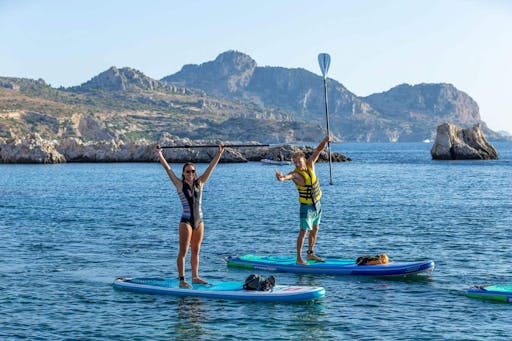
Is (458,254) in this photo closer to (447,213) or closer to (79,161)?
(447,213)

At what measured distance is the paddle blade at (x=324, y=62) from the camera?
3530cm

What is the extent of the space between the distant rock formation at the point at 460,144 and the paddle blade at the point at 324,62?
77.7 metres

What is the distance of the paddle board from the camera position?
54.7 feet

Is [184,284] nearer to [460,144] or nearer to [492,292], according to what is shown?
[492,292]

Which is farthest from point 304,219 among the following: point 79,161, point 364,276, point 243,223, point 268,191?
point 79,161

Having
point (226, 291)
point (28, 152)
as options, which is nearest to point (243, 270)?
point (226, 291)

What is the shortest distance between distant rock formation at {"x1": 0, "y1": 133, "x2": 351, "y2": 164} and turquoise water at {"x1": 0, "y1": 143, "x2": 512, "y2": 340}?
70.8m

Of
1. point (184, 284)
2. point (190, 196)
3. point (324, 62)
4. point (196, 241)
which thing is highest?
point (324, 62)

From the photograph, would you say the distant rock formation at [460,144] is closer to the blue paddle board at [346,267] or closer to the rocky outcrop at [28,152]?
the rocky outcrop at [28,152]

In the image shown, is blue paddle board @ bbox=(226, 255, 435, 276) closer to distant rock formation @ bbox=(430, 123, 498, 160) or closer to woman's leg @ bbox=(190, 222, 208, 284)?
woman's leg @ bbox=(190, 222, 208, 284)

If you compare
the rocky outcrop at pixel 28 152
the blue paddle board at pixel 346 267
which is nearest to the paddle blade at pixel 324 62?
the blue paddle board at pixel 346 267

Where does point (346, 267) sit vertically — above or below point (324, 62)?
below

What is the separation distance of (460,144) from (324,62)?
84.0 metres

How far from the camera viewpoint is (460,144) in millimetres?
114812
